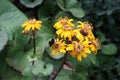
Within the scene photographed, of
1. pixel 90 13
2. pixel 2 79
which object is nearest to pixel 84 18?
pixel 90 13

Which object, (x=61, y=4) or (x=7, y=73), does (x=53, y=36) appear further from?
(x=7, y=73)

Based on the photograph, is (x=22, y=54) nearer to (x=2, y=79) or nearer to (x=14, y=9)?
(x=2, y=79)

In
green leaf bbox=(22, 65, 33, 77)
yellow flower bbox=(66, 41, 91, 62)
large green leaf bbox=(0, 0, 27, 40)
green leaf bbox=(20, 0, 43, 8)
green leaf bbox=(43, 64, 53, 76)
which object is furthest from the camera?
green leaf bbox=(20, 0, 43, 8)

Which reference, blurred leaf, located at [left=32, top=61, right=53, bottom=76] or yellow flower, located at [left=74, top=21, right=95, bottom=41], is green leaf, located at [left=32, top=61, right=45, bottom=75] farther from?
yellow flower, located at [left=74, top=21, right=95, bottom=41]

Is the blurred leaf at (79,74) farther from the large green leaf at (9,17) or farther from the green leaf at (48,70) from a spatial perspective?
the large green leaf at (9,17)

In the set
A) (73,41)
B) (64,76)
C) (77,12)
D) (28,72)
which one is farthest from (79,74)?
(77,12)

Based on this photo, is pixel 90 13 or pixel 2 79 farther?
pixel 90 13

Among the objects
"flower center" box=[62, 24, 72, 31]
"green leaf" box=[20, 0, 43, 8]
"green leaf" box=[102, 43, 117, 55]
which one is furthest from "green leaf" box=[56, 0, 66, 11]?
"flower center" box=[62, 24, 72, 31]
